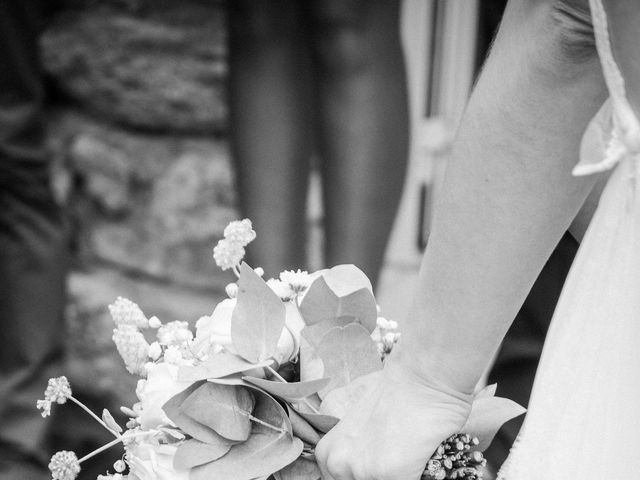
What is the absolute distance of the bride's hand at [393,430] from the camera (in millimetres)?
856

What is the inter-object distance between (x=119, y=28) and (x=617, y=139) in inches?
79.1

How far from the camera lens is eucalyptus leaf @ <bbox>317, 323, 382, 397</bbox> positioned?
3.25 feet

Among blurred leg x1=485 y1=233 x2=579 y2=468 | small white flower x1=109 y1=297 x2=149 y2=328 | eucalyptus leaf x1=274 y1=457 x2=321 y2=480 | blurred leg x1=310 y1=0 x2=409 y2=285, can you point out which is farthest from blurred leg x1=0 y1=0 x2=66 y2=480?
eucalyptus leaf x1=274 y1=457 x2=321 y2=480

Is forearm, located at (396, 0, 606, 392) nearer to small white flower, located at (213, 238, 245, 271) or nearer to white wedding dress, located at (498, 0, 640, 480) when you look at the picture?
white wedding dress, located at (498, 0, 640, 480)

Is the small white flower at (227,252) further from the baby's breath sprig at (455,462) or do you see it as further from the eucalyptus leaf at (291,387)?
the baby's breath sprig at (455,462)

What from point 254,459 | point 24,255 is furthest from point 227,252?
point 24,255

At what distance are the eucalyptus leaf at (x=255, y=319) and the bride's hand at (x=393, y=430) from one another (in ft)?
0.39

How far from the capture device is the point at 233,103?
2.23 metres

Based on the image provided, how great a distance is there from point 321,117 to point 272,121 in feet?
0.40

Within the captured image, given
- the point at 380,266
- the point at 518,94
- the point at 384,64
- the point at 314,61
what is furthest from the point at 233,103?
the point at 518,94

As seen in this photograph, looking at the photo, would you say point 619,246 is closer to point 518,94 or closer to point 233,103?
point 518,94

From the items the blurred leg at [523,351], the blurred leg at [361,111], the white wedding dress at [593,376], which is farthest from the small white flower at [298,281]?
the blurred leg at [361,111]

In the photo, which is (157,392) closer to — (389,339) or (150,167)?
(389,339)

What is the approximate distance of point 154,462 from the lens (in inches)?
36.4
